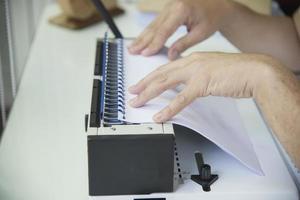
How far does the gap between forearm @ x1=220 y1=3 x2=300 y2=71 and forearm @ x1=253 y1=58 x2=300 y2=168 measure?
0.42 m

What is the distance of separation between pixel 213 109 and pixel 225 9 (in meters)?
0.34

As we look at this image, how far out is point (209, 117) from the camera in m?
0.82

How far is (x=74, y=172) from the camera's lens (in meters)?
0.87

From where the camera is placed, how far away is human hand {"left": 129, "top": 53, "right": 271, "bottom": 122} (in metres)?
0.76

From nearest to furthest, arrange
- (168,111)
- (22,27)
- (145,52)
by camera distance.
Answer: (168,111) → (145,52) → (22,27)

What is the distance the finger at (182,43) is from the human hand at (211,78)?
0.21 metres

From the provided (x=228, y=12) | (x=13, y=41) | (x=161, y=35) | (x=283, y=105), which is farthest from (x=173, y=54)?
(x=13, y=41)

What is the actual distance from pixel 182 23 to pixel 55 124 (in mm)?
333

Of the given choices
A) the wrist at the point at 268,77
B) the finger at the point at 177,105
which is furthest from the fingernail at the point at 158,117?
the wrist at the point at 268,77

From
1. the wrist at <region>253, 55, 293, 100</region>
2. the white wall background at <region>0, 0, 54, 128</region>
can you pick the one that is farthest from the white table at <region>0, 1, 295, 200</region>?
the wrist at <region>253, 55, 293, 100</region>

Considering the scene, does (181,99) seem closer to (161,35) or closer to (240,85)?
(240,85)

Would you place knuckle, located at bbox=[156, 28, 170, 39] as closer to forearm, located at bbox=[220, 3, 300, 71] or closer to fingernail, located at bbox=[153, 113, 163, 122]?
forearm, located at bbox=[220, 3, 300, 71]

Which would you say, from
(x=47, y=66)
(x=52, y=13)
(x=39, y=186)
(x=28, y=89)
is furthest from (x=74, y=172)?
(x=52, y=13)

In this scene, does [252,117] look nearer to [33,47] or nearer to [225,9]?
[225,9]
